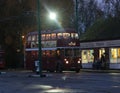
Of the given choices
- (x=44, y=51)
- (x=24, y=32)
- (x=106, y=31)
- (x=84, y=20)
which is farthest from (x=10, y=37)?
(x=84, y=20)

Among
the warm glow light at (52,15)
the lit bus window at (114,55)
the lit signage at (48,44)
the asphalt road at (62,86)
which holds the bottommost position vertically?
the asphalt road at (62,86)

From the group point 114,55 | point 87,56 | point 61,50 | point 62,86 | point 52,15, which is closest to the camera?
point 62,86

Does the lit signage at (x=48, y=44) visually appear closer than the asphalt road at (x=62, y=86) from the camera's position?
No

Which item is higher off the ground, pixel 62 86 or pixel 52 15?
pixel 52 15

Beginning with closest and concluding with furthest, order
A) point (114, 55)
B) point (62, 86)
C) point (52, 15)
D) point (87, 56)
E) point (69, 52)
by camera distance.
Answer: point (62, 86) → point (69, 52) → point (114, 55) → point (87, 56) → point (52, 15)

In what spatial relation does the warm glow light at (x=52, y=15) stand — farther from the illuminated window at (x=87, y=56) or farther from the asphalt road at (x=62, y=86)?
the asphalt road at (x=62, y=86)

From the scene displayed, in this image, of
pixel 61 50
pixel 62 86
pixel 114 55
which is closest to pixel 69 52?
pixel 61 50

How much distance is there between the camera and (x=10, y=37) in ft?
233

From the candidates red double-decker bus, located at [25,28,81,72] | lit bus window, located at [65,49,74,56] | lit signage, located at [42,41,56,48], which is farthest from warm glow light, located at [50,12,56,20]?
lit bus window, located at [65,49,74,56]

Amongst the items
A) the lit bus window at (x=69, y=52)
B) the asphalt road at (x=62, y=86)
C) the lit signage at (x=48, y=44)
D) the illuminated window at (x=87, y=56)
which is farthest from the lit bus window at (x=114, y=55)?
the asphalt road at (x=62, y=86)

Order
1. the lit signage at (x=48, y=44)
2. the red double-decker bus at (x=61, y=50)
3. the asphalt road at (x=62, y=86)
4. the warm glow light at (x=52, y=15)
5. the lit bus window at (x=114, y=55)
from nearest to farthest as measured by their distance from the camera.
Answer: the asphalt road at (x=62, y=86) → the red double-decker bus at (x=61, y=50) → the lit signage at (x=48, y=44) → the lit bus window at (x=114, y=55) → the warm glow light at (x=52, y=15)

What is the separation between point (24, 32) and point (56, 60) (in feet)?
65.6

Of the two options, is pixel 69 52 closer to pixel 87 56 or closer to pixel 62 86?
pixel 87 56

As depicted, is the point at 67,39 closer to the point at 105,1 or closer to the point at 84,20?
the point at 105,1
